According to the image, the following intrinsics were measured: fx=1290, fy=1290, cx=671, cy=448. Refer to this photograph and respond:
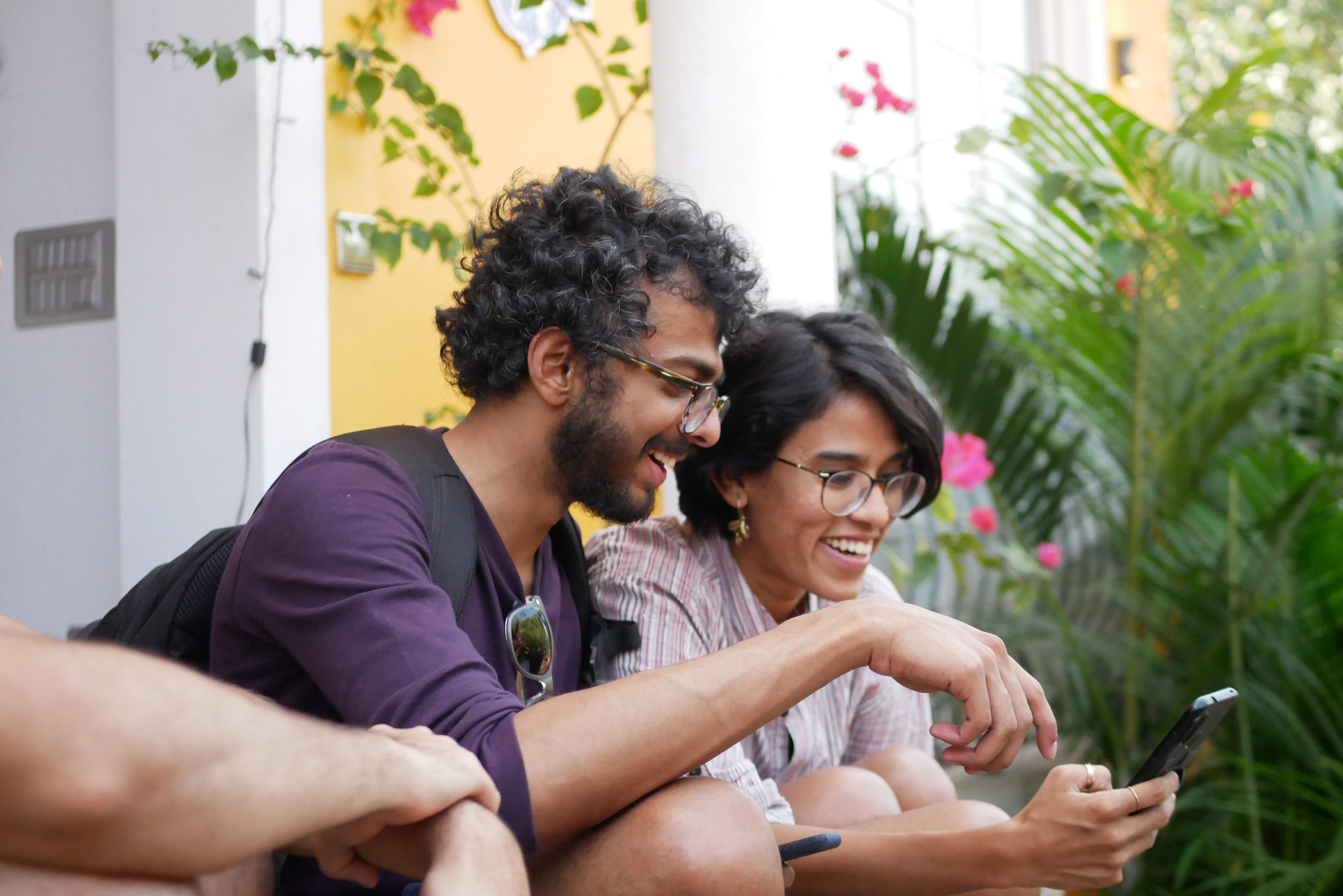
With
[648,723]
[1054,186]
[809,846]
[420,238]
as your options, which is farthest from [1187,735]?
[1054,186]

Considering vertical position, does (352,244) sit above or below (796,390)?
above

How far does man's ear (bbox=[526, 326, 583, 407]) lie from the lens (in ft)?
6.29

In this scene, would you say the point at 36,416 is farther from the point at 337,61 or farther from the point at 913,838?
the point at 913,838

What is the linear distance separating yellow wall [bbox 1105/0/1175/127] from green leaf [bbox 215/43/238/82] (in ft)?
18.9

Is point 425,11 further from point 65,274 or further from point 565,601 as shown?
point 565,601

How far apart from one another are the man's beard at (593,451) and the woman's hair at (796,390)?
416 mm

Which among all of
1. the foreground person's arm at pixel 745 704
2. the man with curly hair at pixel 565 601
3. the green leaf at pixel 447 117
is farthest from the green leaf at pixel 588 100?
the foreground person's arm at pixel 745 704

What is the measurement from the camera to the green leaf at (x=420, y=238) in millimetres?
2900

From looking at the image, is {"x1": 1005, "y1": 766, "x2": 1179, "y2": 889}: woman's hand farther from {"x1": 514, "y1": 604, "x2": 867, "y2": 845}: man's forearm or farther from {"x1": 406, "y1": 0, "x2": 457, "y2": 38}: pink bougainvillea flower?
{"x1": 406, "y1": 0, "x2": 457, "y2": 38}: pink bougainvillea flower

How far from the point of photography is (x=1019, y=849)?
5.87ft

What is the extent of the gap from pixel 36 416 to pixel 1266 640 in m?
3.21

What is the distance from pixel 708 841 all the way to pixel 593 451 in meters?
0.62

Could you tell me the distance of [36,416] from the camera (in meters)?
2.98

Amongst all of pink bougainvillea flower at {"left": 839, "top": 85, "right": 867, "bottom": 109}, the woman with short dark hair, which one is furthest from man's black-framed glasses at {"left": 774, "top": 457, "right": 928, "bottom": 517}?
pink bougainvillea flower at {"left": 839, "top": 85, "right": 867, "bottom": 109}
